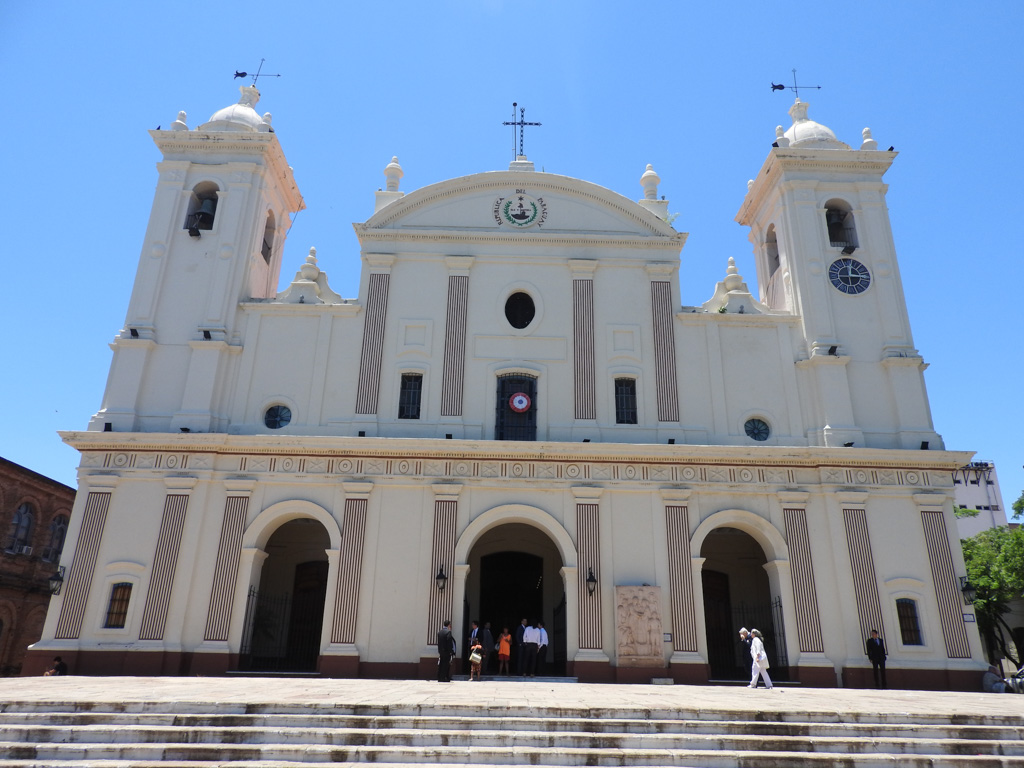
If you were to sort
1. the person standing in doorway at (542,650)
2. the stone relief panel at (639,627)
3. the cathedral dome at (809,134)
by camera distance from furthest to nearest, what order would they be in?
the cathedral dome at (809,134) → the person standing in doorway at (542,650) → the stone relief panel at (639,627)

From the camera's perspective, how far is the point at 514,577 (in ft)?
73.1

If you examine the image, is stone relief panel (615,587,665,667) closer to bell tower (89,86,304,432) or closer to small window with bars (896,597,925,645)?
small window with bars (896,597,925,645)

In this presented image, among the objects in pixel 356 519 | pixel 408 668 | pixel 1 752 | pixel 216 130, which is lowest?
pixel 1 752

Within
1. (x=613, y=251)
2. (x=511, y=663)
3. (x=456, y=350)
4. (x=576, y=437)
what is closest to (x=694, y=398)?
(x=576, y=437)

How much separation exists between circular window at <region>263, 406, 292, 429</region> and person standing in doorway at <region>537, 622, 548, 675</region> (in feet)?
29.8

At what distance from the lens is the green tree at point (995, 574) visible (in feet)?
101

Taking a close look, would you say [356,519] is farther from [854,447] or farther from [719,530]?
[854,447]

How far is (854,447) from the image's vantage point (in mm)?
19938

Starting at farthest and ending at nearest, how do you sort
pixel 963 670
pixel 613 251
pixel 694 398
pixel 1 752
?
pixel 613 251, pixel 694 398, pixel 963 670, pixel 1 752

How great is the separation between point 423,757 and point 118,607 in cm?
1289

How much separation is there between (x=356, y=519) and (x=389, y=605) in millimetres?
2387

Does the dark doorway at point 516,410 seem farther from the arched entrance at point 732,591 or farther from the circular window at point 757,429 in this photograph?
the arched entrance at point 732,591

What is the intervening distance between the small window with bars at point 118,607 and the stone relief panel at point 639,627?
12467 millimetres


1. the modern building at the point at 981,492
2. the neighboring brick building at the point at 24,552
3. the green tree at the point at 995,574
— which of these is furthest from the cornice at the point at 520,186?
the modern building at the point at 981,492
